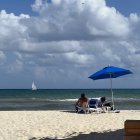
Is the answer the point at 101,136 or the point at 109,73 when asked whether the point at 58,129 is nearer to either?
the point at 101,136

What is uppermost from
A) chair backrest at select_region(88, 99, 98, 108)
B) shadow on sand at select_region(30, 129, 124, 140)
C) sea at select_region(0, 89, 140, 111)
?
sea at select_region(0, 89, 140, 111)

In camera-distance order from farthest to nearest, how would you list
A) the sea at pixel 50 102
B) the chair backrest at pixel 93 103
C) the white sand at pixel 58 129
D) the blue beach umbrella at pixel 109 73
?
the sea at pixel 50 102
the chair backrest at pixel 93 103
the blue beach umbrella at pixel 109 73
the white sand at pixel 58 129

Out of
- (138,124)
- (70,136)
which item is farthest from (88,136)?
(138,124)

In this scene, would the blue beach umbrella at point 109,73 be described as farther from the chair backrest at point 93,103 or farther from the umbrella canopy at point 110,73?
the chair backrest at point 93,103

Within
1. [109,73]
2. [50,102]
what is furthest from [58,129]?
[50,102]

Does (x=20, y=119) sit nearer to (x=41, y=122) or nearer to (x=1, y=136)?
(x=41, y=122)

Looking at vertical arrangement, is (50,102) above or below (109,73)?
below

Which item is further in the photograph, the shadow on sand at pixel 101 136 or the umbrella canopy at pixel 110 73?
the umbrella canopy at pixel 110 73

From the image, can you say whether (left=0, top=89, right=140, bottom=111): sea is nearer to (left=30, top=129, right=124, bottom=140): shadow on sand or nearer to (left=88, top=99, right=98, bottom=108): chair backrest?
(left=88, top=99, right=98, bottom=108): chair backrest

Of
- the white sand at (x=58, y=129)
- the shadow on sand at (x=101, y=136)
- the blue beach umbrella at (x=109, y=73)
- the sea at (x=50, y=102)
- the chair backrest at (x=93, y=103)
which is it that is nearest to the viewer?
the shadow on sand at (x=101, y=136)

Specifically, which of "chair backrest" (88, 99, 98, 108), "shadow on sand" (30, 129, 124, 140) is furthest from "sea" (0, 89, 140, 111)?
"shadow on sand" (30, 129, 124, 140)

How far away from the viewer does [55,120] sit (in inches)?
576

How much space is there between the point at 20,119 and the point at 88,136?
4.99m

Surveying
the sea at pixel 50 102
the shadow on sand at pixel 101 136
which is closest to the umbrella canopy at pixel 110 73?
the shadow on sand at pixel 101 136
